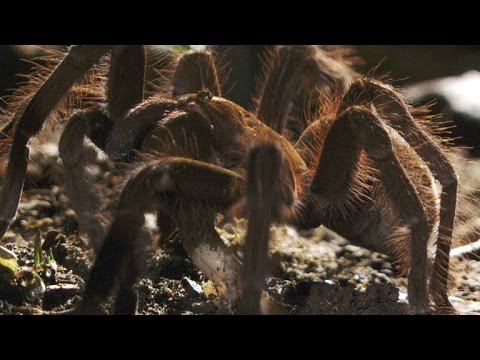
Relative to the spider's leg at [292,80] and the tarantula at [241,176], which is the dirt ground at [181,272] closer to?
the tarantula at [241,176]

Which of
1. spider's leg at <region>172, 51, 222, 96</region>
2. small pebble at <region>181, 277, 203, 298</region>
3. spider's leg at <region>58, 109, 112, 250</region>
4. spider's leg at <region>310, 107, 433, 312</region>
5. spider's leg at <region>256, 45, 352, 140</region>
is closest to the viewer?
spider's leg at <region>310, 107, 433, 312</region>

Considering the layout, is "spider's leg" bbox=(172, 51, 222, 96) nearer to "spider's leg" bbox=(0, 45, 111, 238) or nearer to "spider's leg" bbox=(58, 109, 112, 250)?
"spider's leg" bbox=(58, 109, 112, 250)

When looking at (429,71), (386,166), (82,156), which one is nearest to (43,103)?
(82,156)

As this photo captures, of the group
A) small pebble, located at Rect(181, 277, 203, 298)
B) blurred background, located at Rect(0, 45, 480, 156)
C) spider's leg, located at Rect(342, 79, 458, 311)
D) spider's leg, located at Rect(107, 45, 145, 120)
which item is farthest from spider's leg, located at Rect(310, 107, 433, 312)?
blurred background, located at Rect(0, 45, 480, 156)

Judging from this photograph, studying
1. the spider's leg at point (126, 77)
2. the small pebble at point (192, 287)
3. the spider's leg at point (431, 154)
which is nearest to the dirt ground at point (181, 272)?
the small pebble at point (192, 287)

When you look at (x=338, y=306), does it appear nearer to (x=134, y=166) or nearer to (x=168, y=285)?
(x=168, y=285)
